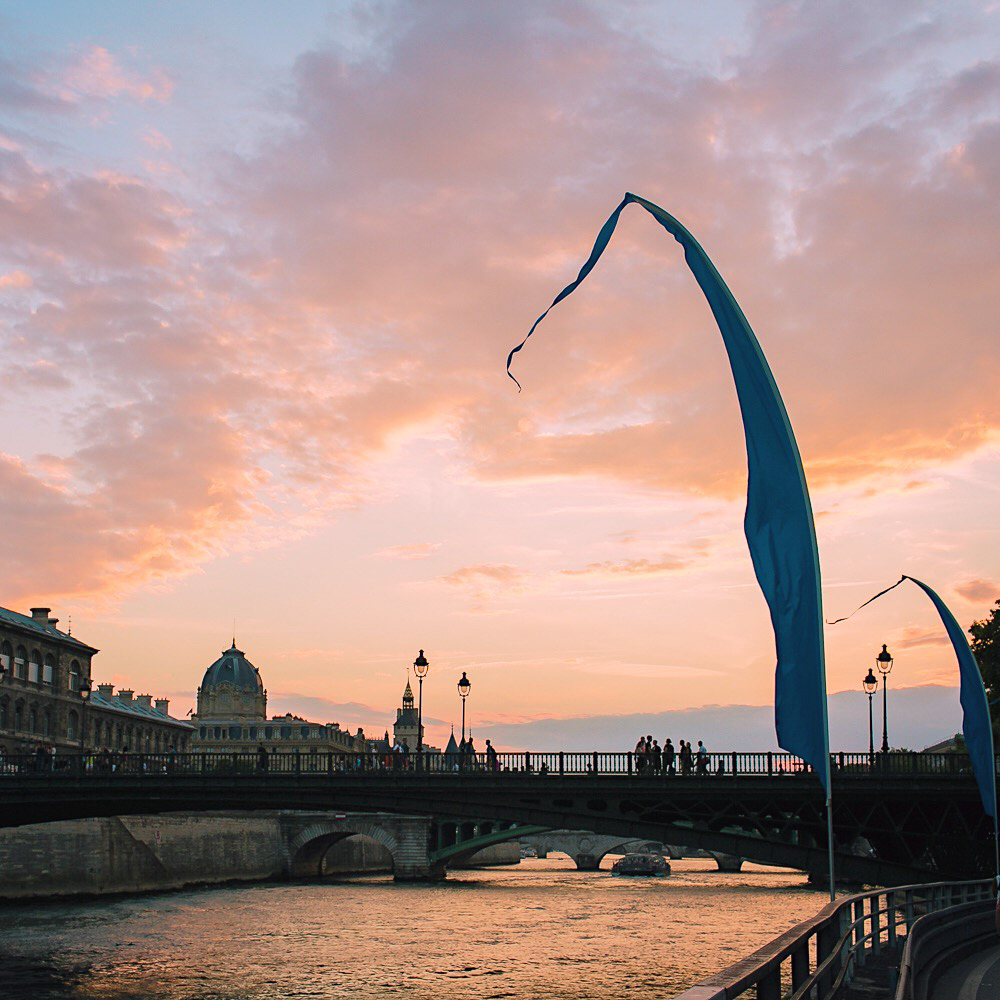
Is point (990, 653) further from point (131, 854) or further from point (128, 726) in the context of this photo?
point (128, 726)

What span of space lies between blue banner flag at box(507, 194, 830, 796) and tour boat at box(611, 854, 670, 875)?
110 meters

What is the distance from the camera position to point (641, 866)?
123625mm

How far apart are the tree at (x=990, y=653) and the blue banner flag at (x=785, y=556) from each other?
49019 millimetres

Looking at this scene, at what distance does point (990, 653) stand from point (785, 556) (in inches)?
2128

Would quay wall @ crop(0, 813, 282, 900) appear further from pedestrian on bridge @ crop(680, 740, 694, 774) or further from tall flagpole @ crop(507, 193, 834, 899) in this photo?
tall flagpole @ crop(507, 193, 834, 899)

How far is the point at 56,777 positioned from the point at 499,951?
17.3 metres

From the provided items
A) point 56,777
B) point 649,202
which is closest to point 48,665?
point 56,777

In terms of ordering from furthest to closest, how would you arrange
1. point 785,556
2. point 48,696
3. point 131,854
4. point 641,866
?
1. point 641,866
2. point 48,696
3. point 131,854
4. point 785,556

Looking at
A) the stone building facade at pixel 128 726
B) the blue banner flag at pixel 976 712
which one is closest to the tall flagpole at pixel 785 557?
the blue banner flag at pixel 976 712

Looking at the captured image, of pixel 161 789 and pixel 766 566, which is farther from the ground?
pixel 766 566

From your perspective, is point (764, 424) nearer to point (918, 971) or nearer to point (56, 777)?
point (918, 971)

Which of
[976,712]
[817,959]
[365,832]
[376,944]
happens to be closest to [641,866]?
[365,832]

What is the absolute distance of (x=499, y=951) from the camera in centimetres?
4875

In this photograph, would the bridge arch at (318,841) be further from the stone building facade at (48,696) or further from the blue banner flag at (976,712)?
the blue banner flag at (976,712)
